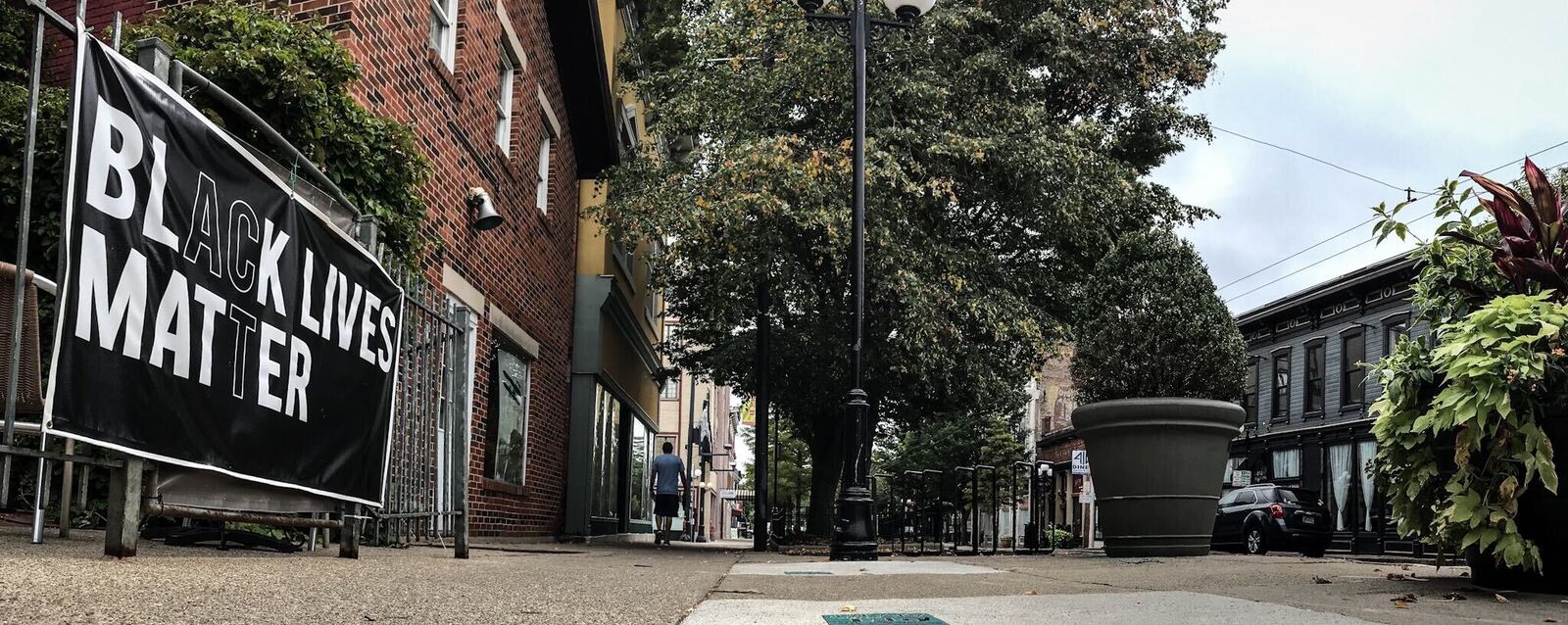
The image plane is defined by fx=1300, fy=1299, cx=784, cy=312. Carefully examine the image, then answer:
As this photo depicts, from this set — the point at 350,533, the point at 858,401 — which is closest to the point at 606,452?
the point at 858,401

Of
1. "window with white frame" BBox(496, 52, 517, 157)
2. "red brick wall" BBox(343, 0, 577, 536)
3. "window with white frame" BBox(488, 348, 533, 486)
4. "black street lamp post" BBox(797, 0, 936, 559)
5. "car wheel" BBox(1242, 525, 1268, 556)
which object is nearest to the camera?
"red brick wall" BBox(343, 0, 577, 536)

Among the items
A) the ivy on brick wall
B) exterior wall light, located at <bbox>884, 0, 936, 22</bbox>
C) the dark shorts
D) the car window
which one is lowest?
the dark shorts

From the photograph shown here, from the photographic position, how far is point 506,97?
14305 mm

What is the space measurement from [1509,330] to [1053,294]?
1441 cm

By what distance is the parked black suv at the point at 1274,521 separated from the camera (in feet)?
81.8

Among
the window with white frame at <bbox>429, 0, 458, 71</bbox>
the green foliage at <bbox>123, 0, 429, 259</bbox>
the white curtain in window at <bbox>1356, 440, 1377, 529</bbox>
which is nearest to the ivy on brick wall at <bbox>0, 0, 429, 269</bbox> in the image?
the green foliage at <bbox>123, 0, 429, 259</bbox>

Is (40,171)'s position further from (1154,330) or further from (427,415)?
(1154,330)

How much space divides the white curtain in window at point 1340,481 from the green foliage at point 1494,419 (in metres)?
30.2

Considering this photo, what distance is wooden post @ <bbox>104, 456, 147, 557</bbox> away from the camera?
478 cm

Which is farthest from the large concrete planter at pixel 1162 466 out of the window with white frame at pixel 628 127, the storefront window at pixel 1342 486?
the storefront window at pixel 1342 486

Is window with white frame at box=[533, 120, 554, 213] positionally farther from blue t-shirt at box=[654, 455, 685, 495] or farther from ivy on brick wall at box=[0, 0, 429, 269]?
ivy on brick wall at box=[0, 0, 429, 269]

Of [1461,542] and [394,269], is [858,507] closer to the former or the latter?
[394,269]

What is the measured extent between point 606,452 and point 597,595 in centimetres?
1554

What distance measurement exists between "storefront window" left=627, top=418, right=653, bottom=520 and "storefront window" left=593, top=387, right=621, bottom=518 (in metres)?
1.95
